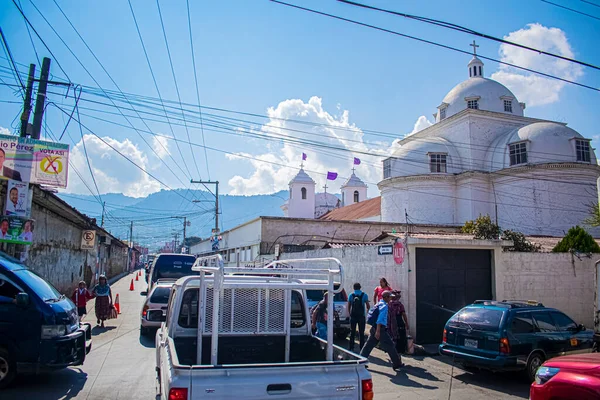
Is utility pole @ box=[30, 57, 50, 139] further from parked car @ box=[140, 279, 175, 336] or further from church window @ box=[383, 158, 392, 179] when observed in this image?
church window @ box=[383, 158, 392, 179]

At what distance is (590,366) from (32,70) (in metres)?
16.5

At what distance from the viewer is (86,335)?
810cm

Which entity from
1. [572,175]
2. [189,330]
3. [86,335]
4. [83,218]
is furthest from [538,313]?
[572,175]

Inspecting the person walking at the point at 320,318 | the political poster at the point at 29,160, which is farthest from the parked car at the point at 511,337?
the political poster at the point at 29,160

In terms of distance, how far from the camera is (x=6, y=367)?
22.1 ft

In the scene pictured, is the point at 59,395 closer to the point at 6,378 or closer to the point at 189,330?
the point at 6,378

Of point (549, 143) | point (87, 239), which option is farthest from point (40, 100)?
point (549, 143)

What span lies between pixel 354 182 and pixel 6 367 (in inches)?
→ 2607

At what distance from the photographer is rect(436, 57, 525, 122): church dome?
136ft

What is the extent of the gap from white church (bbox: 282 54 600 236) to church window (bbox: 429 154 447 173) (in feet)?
0.29

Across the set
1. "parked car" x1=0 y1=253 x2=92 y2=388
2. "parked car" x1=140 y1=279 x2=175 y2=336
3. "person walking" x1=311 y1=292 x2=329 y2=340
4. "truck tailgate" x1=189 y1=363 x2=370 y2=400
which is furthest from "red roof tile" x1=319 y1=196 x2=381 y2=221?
"truck tailgate" x1=189 y1=363 x2=370 y2=400

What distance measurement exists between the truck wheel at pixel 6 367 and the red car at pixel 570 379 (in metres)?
7.40

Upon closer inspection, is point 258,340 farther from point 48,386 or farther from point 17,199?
point 17,199

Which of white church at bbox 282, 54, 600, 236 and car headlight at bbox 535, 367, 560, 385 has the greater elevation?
white church at bbox 282, 54, 600, 236
